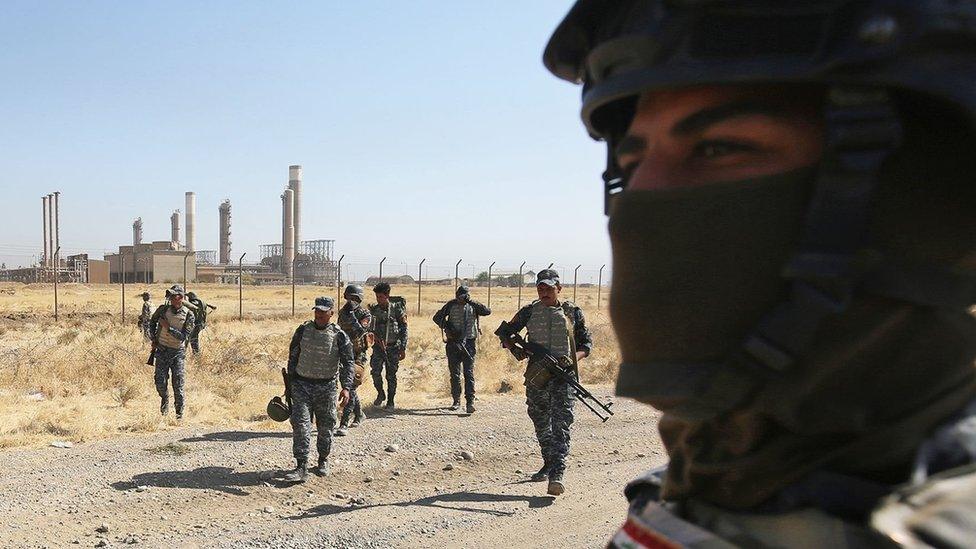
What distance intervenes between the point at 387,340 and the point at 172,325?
2.97 metres

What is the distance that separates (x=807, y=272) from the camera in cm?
85

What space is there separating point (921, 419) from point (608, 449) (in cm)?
805

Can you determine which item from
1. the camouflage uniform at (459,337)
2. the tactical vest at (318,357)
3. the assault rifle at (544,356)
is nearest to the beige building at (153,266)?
the camouflage uniform at (459,337)

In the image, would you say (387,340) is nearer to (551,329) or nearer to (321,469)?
(321,469)

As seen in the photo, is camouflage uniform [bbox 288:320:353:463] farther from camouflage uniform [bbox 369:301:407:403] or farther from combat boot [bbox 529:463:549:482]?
camouflage uniform [bbox 369:301:407:403]

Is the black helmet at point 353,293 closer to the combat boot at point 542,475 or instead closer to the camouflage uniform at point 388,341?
the camouflage uniform at point 388,341

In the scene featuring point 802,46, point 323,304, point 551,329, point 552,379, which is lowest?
point 552,379

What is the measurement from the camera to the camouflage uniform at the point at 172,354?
10406 mm

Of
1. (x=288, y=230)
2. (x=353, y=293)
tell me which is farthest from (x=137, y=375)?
(x=288, y=230)

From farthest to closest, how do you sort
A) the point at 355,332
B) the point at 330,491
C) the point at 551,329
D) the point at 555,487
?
the point at 355,332 → the point at 551,329 → the point at 330,491 → the point at 555,487

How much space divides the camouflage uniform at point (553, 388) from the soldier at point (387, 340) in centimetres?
377

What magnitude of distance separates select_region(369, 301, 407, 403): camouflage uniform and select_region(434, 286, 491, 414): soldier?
27.0 inches

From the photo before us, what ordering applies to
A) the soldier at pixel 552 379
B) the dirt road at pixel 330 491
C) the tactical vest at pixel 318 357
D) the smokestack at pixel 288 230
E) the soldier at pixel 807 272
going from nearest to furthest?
the soldier at pixel 807 272 → the dirt road at pixel 330 491 → the soldier at pixel 552 379 → the tactical vest at pixel 318 357 → the smokestack at pixel 288 230

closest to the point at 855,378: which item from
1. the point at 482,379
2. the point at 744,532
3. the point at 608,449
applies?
the point at 744,532
